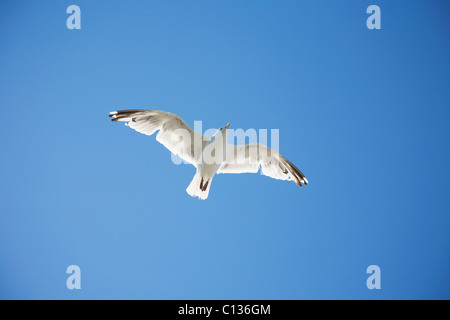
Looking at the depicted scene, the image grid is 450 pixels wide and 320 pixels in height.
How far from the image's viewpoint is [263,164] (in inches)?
280

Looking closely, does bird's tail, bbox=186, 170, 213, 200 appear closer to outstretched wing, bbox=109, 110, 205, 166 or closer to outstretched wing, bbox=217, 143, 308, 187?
outstretched wing, bbox=109, 110, 205, 166

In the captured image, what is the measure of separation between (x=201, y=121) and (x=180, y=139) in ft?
1.61

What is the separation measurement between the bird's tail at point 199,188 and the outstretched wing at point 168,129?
1.13 feet

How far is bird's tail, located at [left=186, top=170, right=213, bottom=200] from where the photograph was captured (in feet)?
21.0

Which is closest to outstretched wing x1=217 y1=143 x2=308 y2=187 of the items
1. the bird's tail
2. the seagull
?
the seagull

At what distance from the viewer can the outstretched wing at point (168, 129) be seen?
6.41 m

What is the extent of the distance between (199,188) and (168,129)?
1.12 m

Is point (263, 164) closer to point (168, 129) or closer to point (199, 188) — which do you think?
point (199, 188)

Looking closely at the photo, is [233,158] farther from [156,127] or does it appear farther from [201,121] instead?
[156,127]

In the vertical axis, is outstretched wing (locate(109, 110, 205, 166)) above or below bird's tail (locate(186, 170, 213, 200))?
above

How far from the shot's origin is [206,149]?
21.3 ft

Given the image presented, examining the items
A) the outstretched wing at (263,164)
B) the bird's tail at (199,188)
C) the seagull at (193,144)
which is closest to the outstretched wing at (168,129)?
the seagull at (193,144)

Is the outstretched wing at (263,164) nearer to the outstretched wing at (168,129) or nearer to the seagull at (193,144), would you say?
the seagull at (193,144)

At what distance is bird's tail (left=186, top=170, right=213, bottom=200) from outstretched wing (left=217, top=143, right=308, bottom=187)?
2.13 feet
